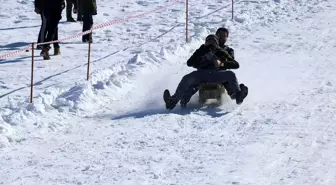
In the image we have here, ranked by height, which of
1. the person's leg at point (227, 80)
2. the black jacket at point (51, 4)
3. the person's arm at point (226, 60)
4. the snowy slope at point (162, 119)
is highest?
the black jacket at point (51, 4)

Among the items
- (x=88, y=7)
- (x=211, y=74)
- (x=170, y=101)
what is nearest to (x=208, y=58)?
(x=211, y=74)

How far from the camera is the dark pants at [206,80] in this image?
1020 centimetres

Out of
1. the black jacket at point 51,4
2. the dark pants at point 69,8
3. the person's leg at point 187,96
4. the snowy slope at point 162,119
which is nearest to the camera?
the snowy slope at point 162,119

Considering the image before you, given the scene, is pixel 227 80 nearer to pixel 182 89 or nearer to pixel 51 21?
pixel 182 89

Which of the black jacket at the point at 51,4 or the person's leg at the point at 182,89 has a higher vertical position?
the black jacket at the point at 51,4

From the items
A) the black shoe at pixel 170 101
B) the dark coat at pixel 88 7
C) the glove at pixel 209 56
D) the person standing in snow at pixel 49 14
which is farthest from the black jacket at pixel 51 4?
the black shoe at pixel 170 101

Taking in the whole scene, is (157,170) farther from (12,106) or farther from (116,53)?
(116,53)

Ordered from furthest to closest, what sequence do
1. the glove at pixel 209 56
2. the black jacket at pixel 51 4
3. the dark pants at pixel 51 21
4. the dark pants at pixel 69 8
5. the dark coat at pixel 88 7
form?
the dark pants at pixel 69 8, the dark coat at pixel 88 7, the dark pants at pixel 51 21, the black jacket at pixel 51 4, the glove at pixel 209 56

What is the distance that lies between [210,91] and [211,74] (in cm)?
27

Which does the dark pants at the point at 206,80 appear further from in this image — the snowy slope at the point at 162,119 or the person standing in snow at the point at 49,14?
the person standing in snow at the point at 49,14

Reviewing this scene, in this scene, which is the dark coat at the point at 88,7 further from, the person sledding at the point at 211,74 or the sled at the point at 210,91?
the sled at the point at 210,91

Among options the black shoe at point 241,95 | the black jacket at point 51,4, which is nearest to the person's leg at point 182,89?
the black shoe at point 241,95

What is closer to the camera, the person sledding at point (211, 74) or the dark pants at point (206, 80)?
the person sledding at point (211, 74)

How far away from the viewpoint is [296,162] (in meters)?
7.68
